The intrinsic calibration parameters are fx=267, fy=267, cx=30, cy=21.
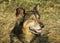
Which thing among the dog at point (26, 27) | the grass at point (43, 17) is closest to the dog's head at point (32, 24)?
the dog at point (26, 27)

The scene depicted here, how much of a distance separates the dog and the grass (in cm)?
50

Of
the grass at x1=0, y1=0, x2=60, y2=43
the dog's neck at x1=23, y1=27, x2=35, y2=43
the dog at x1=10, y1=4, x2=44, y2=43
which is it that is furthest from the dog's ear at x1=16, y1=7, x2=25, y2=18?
the grass at x1=0, y1=0, x2=60, y2=43

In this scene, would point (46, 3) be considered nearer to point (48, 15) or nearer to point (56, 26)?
point (48, 15)

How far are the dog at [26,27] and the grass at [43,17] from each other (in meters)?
0.50

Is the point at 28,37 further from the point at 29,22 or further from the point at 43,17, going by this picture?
the point at 43,17

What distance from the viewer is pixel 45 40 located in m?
5.52

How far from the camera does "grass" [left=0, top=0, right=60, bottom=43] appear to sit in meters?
6.39

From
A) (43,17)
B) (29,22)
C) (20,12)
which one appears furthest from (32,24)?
(43,17)

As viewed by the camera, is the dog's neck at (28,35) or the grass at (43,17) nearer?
the dog's neck at (28,35)

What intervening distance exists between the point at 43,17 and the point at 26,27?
7.53 feet

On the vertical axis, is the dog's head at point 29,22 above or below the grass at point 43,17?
above

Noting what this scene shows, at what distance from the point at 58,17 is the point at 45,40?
1854 mm

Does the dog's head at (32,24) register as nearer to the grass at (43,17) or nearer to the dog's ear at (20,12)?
the dog's ear at (20,12)

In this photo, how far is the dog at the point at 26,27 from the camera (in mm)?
5016
